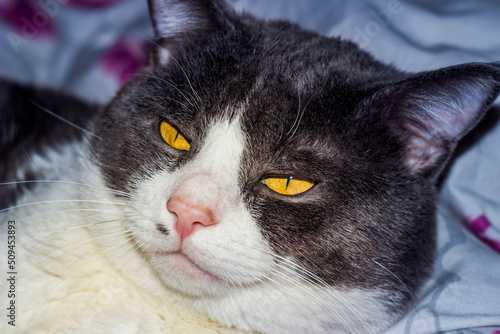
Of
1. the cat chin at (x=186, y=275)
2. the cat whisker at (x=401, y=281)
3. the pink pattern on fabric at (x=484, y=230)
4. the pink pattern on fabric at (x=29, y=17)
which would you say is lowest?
the cat chin at (x=186, y=275)

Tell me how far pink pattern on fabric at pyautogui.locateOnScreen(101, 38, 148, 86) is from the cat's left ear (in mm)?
1566

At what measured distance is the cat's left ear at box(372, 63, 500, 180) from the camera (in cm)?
123

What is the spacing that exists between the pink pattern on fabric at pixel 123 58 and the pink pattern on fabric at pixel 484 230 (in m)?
1.79

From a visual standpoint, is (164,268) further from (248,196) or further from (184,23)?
(184,23)

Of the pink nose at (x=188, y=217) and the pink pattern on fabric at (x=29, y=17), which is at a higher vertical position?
the pink pattern on fabric at (x=29, y=17)

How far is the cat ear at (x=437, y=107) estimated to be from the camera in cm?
123

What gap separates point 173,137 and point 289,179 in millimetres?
378

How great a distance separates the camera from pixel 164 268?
1266 mm

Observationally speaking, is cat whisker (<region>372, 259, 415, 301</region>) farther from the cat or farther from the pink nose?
the pink nose

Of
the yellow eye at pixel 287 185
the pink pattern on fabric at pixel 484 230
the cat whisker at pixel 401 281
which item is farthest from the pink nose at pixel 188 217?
the pink pattern on fabric at pixel 484 230

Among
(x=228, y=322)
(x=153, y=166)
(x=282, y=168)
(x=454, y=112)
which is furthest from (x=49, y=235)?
(x=454, y=112)

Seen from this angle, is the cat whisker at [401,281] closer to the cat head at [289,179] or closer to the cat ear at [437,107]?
the cat head at [289,179]

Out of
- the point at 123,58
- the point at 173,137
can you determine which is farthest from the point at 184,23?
the point at 123,58

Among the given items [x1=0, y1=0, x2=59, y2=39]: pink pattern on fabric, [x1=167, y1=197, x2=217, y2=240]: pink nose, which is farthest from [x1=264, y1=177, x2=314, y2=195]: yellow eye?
[x1=0, y1=0, x2=59, y2=39]: pink pattern on fabric
